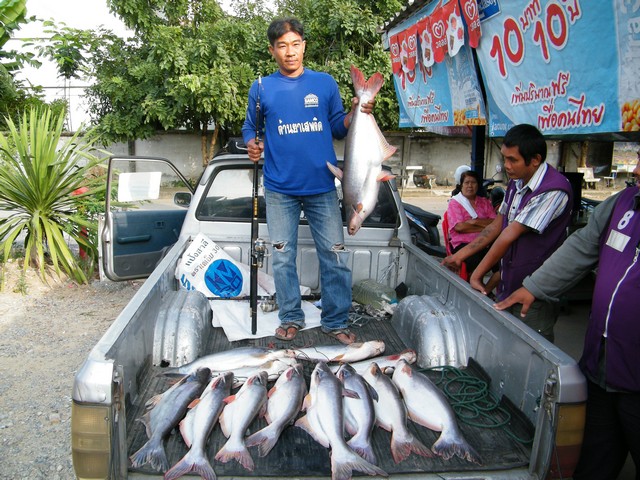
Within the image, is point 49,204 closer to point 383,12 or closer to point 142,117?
point 142,117

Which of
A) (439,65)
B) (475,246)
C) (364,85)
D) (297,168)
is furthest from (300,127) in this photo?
(439,65)

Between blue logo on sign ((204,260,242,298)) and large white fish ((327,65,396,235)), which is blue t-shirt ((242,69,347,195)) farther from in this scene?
blue logo on sign ((204,260,242,298))

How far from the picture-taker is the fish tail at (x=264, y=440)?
2166mm

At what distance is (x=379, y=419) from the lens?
7.97ft

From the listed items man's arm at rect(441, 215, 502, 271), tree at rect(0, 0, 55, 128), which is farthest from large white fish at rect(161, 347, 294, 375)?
tree at rect(0, 0, 55, 128)

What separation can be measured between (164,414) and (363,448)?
0.87m

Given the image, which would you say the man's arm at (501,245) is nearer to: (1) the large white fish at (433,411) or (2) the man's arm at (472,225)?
(1) the large white fish at (433,411)

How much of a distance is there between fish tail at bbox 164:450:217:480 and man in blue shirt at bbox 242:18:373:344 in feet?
4.90

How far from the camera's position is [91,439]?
1912mm

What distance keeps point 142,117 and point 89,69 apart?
2.05m

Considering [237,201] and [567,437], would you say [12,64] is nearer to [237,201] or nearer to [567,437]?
[237,201]

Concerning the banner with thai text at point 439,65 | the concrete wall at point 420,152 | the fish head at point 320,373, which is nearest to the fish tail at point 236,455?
the fish head at point 320,373

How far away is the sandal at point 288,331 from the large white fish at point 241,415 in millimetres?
801

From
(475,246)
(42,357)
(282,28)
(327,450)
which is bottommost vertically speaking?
(42,357)
